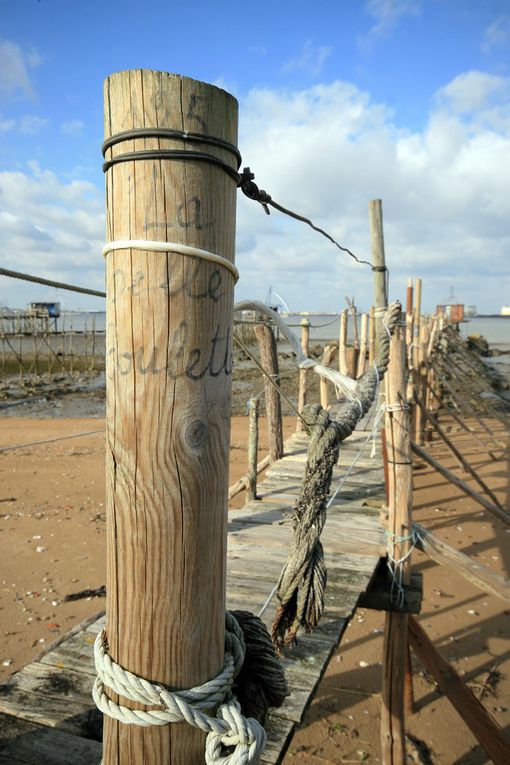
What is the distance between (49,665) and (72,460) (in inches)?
345

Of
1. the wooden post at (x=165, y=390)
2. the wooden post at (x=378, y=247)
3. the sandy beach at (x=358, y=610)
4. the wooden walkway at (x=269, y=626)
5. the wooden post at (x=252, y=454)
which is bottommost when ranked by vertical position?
the sandy beach at (x=358, y=610)

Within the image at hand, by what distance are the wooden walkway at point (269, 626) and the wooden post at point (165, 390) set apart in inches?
39.3

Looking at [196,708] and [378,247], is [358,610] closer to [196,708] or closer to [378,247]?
[378,247]

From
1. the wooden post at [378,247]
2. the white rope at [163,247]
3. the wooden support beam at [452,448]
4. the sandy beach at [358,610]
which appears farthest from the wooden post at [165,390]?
the wooden support beam at [452,448]

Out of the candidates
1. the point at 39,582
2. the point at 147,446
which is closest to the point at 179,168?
the point at 147,446

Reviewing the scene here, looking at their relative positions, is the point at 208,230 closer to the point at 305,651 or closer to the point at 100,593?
the point at 305,651

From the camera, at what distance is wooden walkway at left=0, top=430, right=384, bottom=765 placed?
71.4 inches

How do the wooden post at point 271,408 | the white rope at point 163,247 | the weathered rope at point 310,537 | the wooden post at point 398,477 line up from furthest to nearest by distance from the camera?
the wooden post at point 271,408 → the wooden post at point 398,477 → the weathered rope at point 310,537 → the white rope at point 163,247

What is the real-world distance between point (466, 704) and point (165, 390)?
136 inches

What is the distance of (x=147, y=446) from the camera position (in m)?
0.96

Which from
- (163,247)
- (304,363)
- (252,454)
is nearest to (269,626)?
(304,363)

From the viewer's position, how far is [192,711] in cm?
97

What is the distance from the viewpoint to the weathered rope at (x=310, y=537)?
5.26ft

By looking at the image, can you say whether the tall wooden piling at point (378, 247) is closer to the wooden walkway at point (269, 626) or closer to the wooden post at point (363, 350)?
the wooden walkway at point (269, 626)
